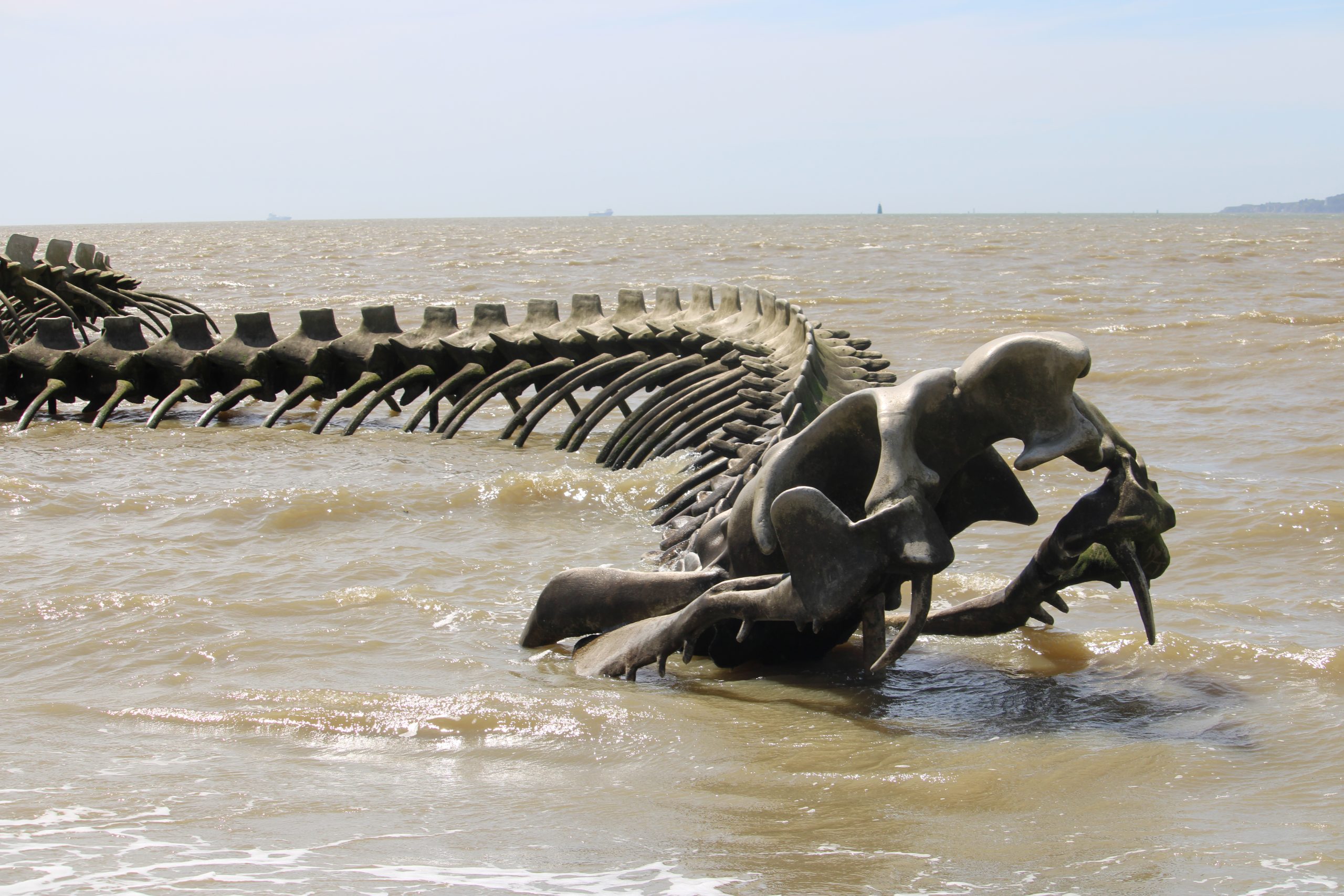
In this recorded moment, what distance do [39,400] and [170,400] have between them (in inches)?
34.0

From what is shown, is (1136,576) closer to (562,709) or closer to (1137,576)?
(1137,576)

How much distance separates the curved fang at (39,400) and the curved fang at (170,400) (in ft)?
2.08

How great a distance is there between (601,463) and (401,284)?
20543mm

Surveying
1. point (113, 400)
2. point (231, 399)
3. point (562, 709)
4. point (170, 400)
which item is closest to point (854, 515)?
point (562, 709)

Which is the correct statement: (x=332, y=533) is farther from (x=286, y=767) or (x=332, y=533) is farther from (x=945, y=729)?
(x=945, y=729)

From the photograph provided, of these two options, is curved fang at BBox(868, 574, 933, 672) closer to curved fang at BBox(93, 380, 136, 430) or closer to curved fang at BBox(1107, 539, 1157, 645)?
curved fang at BBox(1107, 539, 1157, 645)

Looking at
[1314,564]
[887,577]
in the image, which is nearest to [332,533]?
[887,577]

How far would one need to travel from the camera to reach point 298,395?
28.4 ft

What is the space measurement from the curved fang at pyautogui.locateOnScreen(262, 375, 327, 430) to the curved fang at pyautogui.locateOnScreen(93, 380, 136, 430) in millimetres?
935

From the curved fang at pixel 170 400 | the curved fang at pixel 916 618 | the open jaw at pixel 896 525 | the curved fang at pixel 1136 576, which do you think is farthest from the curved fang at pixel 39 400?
the curved fang at pixel 1136 576

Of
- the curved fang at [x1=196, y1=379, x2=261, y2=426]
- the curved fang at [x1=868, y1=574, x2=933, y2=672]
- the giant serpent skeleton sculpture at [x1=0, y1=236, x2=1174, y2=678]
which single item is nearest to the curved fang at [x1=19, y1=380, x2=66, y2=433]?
the curved fang at [x1=196, y1=379, x2=261, y2=426]

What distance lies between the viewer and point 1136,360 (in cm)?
1181

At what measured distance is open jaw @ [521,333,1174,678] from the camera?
315cm

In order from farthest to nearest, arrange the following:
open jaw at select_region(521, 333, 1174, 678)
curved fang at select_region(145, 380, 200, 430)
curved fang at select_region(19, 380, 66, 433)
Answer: curved fang at select_region(145, 380, 200, 430)
curved fang at select_region(19, 380, 66, 433)
open jaw at select_region(521, 333, 1174, 678)
